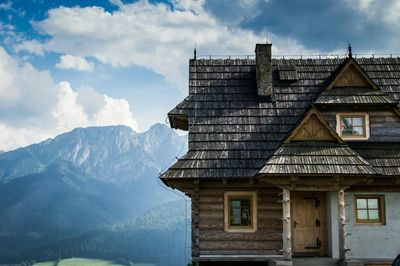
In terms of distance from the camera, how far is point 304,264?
54.4 feet

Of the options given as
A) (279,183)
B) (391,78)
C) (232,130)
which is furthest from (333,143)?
(391,78)

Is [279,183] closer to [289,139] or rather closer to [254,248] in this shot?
[289,139]

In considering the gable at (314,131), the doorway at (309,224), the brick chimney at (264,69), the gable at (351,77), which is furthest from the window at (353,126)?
the brick chimney at (264,69)

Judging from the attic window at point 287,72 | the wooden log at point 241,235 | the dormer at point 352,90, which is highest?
the attic window at point 287,72

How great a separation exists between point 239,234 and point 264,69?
21.3 ft

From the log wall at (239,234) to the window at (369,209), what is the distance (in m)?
2.72

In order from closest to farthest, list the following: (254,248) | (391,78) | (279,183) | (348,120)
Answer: (279,183) < (254,248) < (348,120) < (391,78)

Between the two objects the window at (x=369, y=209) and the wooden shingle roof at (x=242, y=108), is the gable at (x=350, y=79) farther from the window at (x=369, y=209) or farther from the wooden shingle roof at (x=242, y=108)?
the window at (x=369, y=209)

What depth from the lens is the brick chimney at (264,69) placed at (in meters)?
19.8

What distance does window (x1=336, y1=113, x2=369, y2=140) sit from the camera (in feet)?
61.4

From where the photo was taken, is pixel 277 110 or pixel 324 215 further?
pixel 277 110

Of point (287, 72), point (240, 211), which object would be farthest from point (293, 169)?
point (287, 72)

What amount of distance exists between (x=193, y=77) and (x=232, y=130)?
10.4 feet

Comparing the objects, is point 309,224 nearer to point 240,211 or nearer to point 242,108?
point 240,211
